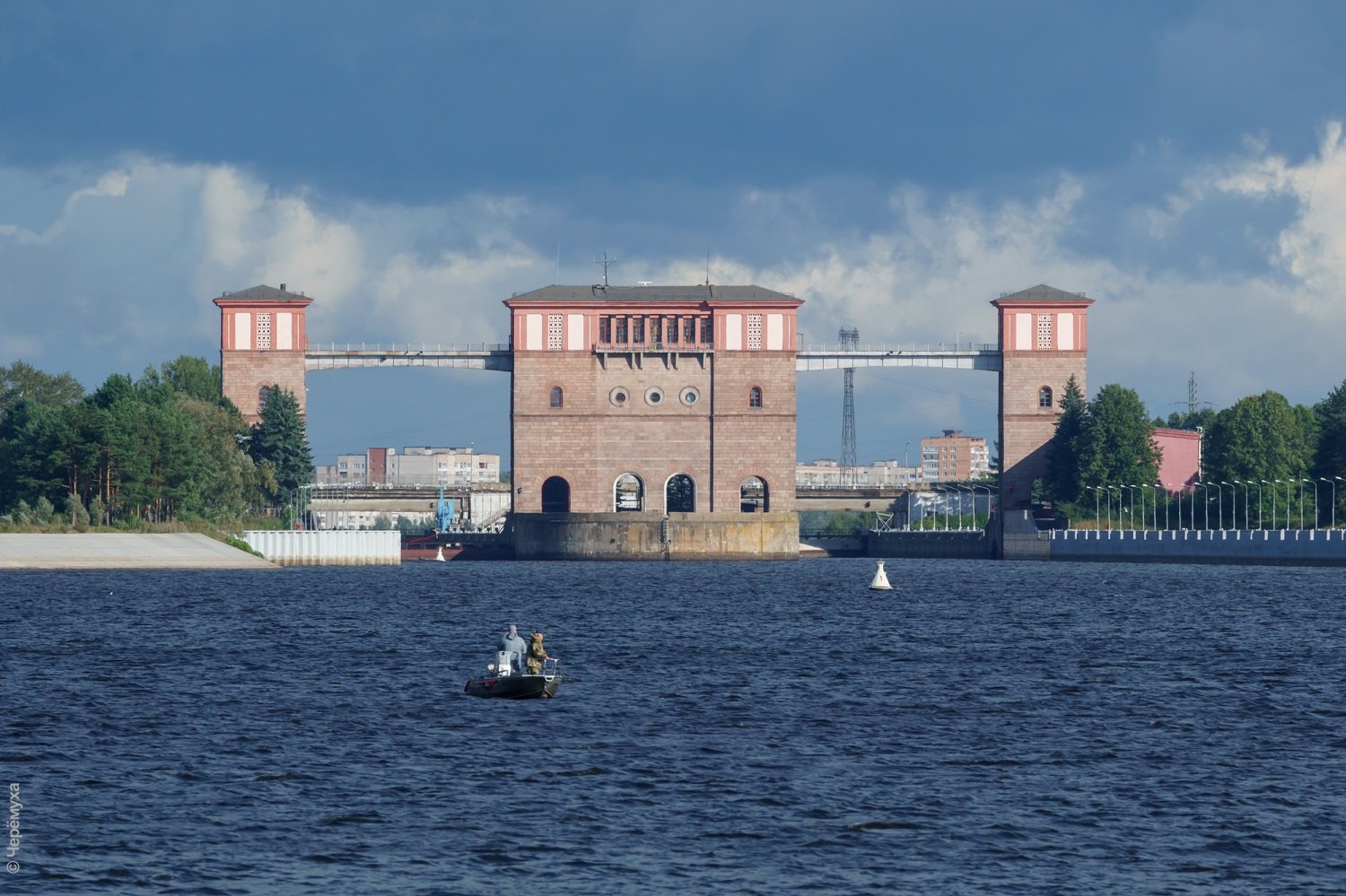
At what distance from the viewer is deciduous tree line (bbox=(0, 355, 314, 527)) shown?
110000mm

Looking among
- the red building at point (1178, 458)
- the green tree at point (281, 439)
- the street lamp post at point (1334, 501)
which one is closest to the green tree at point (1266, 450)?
the street lamp post at point (1334, 501)

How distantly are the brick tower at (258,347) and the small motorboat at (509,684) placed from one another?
107 m

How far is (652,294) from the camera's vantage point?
484ft

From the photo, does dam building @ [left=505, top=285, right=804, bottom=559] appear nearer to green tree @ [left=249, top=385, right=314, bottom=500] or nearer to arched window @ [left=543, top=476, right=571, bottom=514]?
arched window @ [left=543, top=476, right=571, bottom=514]

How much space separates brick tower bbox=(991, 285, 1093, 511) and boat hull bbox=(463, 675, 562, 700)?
109 m

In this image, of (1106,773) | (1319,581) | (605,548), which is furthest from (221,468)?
(1106,773)

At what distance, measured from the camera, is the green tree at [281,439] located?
460 feet

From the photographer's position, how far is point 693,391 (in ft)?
477

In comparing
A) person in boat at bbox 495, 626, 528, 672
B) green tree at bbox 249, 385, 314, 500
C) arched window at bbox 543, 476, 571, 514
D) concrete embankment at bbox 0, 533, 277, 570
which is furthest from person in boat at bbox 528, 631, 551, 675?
arched window at bbox 543, 476, 571, 514

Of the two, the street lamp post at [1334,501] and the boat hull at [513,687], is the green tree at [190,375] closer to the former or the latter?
the street lamp post at [1334,501]

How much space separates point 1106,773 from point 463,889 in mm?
12549

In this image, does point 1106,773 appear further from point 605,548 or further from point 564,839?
point 605,548

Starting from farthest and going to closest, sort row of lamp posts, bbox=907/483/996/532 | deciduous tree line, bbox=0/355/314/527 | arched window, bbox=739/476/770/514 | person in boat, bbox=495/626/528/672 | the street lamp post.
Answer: row of lamp posts, bbox=907/483/996/532, arched window, bbox=739/476/770/514, the street lamp post, deciduous tree line, bbox=0/355/314/527, person in boat, bbox=495/626/528/672

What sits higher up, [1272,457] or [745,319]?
[745,319]
